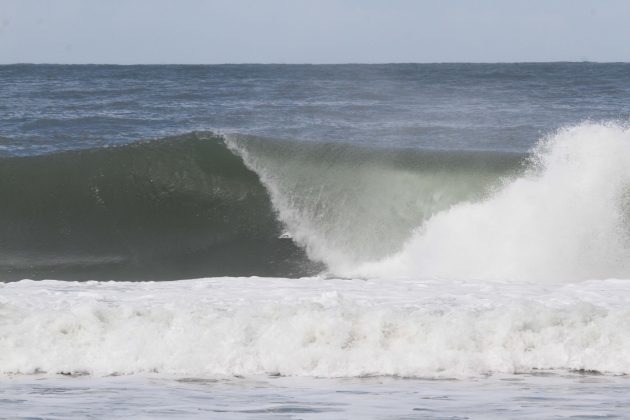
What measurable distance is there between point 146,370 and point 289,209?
5.91m

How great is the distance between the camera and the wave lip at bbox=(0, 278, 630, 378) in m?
6.56

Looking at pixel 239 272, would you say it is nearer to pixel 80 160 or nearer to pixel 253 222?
pixel 253 222

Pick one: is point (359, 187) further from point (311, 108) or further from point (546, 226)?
point (311, 108)

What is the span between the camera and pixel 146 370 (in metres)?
6.57

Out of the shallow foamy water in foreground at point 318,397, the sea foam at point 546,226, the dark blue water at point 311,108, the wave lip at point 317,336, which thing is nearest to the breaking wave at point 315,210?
the sea foam at point 546,226

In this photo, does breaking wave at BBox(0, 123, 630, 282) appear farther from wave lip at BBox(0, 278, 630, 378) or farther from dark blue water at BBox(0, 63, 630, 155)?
dark blue water at BBox(0, 63, 630, 155)

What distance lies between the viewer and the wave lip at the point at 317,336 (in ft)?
21.5

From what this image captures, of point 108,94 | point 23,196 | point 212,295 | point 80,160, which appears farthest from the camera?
point 108,94

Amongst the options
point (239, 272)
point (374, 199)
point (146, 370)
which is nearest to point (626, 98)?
point (374, 199)

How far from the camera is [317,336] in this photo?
22.5 ft

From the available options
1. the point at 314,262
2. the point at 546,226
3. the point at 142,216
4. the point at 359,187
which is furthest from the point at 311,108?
the point at 546,226

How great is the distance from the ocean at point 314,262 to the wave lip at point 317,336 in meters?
0.02

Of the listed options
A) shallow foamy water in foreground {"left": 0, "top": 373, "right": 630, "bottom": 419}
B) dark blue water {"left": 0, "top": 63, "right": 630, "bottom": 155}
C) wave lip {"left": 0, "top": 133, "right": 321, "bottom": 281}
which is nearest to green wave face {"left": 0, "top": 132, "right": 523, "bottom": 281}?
wave lip {"left": 0, "top": 133, "right": 321, "bottom": 281}

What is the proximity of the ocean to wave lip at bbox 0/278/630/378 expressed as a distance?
0.05ft
